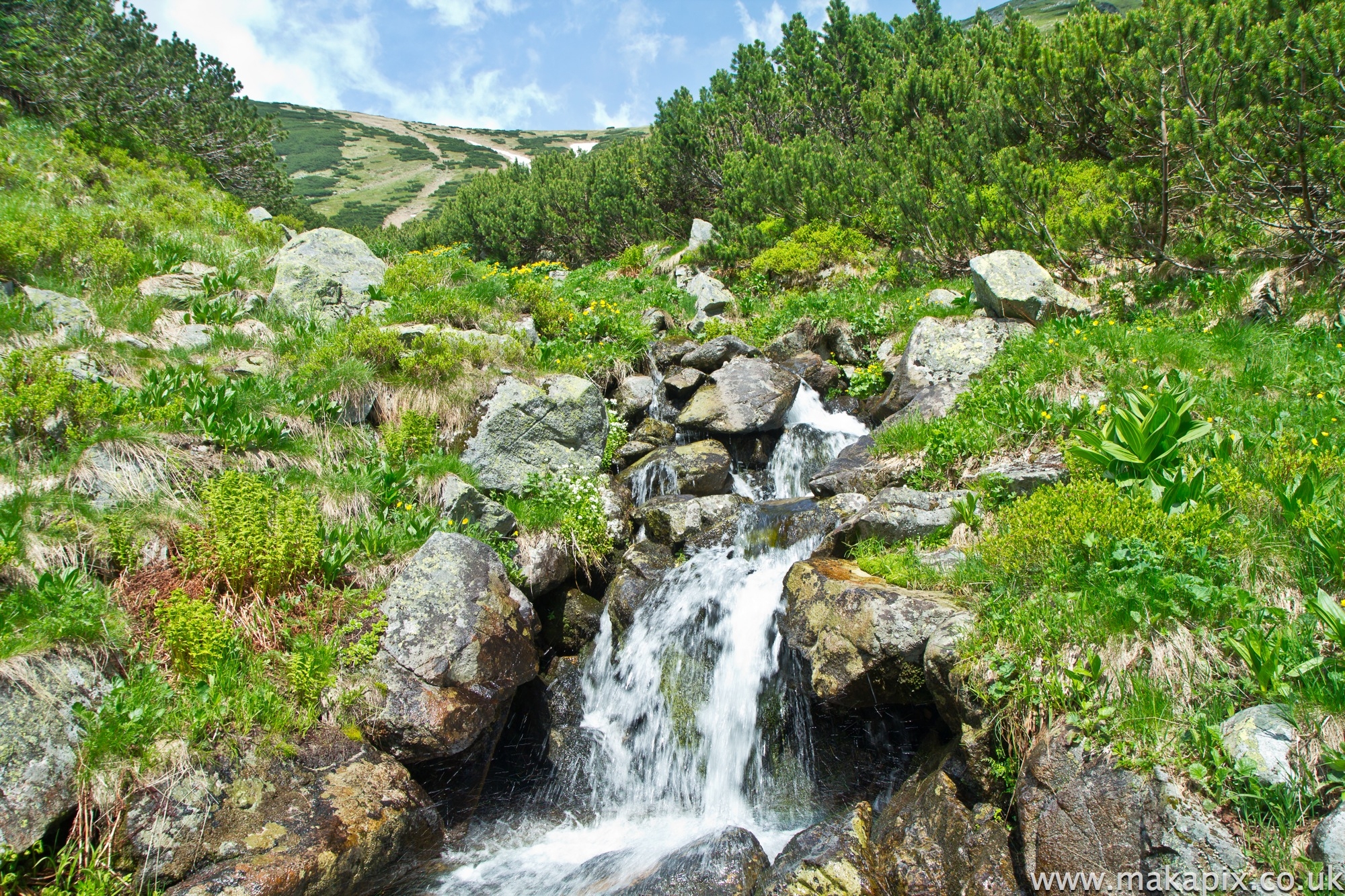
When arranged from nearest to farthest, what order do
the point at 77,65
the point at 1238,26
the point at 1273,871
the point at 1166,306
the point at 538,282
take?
the point at 1273,871, the point at 1238,26, the point at 1166,306, the point at 538,282, the point at 77,65

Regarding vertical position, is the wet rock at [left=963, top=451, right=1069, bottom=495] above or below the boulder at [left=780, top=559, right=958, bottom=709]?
above

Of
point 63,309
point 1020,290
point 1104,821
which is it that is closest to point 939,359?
point 1020,290

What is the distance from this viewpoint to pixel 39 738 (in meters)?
4.09

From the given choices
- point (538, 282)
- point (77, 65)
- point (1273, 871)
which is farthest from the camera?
point (77, 65)

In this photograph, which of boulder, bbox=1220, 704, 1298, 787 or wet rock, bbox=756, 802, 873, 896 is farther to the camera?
wet rock, bbox=756, 802, 873, 896

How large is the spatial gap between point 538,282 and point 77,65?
37.5 ft

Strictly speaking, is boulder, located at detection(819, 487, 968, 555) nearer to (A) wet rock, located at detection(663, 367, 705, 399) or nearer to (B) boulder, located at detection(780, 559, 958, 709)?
(B) boulder, located at detection(780, 559, 958, 709)

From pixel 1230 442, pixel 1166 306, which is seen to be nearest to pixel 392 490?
pixel 1230 442

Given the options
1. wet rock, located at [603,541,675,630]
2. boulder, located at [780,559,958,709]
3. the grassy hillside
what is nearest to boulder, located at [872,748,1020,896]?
boulder, located at [780,559,958,709]

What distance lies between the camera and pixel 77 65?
555 inches

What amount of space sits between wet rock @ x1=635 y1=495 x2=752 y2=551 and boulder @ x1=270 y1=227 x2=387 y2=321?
6.13 metres

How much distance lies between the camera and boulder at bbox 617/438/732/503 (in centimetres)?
916

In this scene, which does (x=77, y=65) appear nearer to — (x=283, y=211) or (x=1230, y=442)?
(x=283, y=211)

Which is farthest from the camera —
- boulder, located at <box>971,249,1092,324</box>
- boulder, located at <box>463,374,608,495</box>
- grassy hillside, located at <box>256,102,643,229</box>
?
grassy hillside, located at <box>256,102,643,229</box>
